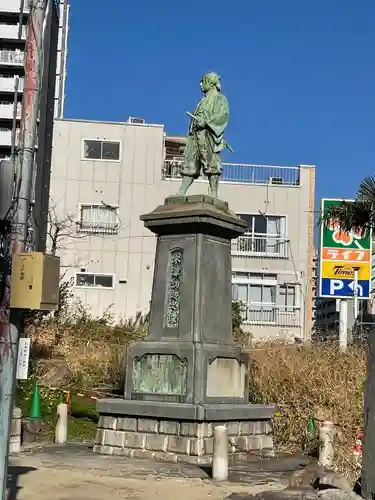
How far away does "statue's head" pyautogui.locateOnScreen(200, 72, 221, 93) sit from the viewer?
14.1m

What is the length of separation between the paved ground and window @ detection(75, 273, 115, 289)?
25204mm

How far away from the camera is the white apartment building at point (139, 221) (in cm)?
3806

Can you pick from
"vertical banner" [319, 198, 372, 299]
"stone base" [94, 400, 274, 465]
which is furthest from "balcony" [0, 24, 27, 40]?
"stone base" [94, 400, 274, 465]

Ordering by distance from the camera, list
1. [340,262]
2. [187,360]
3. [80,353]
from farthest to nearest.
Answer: [340,262] → [80,353] → [187,360]

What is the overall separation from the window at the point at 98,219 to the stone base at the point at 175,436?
2566 cm

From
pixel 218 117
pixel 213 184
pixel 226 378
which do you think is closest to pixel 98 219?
pixel 213 184

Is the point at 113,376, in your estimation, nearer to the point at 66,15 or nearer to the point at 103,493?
the point at 103,493

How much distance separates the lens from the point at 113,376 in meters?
21.4

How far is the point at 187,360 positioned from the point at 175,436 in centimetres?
121

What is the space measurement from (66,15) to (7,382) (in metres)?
76.1

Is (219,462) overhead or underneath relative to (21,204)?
underneath

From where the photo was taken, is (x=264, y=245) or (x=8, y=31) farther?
(x=8, y=31)

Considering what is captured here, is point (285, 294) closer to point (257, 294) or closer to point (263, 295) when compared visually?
point (263, 295)

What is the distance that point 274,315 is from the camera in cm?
3878
